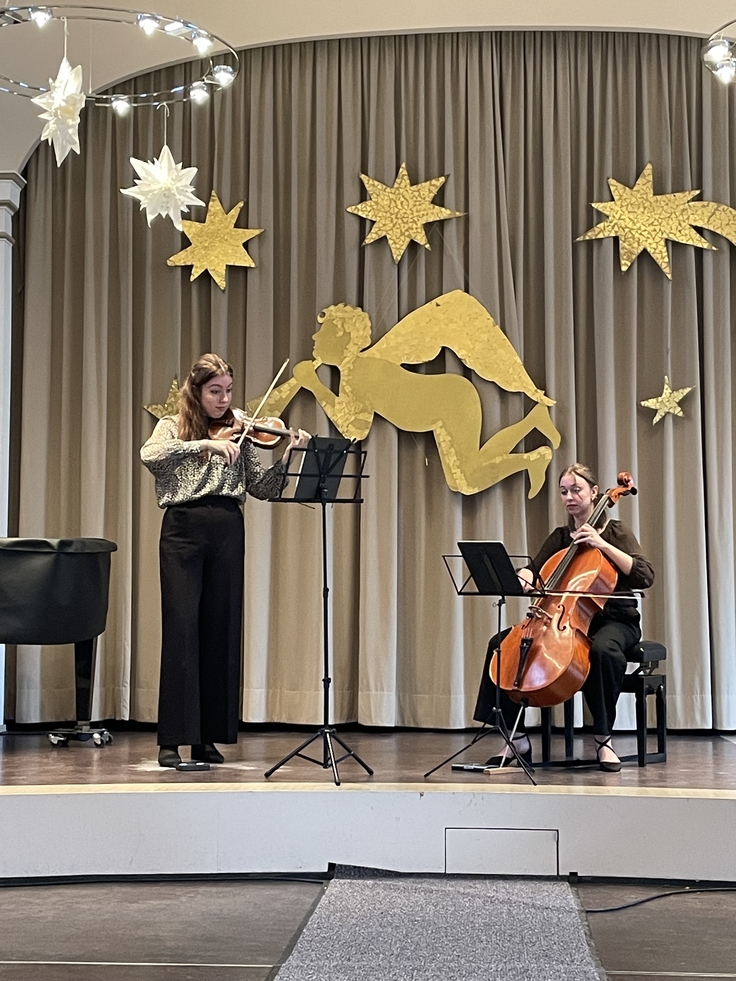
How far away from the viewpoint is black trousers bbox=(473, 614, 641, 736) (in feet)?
14.7

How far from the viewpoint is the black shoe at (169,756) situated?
4.43 m

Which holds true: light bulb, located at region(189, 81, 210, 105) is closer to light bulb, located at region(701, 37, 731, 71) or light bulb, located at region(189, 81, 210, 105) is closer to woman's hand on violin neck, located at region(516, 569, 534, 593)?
light bulb, located at region(701, 37, 731, 71)

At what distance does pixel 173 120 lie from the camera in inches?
239

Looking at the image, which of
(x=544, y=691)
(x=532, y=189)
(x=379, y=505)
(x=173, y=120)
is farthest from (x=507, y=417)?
(x=173, y=120)

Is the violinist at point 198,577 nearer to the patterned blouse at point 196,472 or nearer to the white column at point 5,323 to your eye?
the patterned blouse at point 196,472

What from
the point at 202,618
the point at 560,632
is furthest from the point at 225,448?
the point at 560,632

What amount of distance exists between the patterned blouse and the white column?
1582 mm

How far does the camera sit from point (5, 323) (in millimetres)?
5773

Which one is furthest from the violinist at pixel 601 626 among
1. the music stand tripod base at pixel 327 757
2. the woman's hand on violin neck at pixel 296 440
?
the woman's hand on violin neck at pixel 296 440

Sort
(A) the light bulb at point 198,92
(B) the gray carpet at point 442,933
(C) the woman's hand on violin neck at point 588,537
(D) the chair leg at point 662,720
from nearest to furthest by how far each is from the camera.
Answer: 1. (B) the gray carpet at point 442,933
2. (C) the woman's hand on violin neck at point 588,537
3. (D) the chair leg at point 662,720
4. (A) the light bulb at point 198,92

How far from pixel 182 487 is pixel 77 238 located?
2.22 m

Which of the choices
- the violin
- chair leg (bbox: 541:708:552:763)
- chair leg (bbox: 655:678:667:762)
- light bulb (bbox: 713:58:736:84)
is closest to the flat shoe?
chair leg (bbox: 541:708:552:763)

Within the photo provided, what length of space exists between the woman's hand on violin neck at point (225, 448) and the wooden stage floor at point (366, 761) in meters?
1.12

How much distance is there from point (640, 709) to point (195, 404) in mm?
A: 2041
